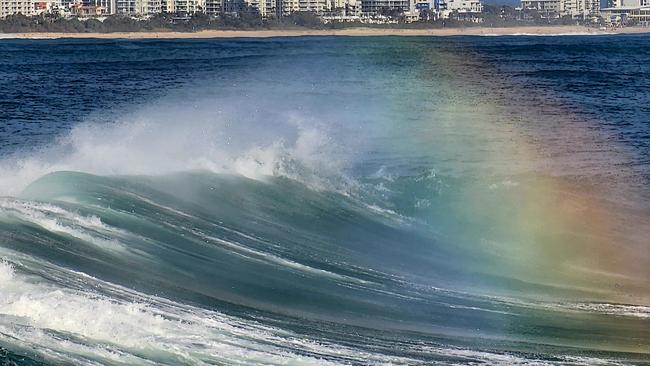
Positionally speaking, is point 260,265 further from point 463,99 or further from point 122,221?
point 463,99

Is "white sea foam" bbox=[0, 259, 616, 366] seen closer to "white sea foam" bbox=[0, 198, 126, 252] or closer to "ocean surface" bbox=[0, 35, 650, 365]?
"ocean surface" bbox=[0, 35, 650, 365]

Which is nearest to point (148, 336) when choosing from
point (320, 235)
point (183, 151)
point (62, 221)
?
point (62, 221)

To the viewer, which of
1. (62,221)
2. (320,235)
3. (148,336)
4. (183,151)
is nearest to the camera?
(148,336)

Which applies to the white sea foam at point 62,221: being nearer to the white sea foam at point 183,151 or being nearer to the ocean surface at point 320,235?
the ocean surface at point 320,235

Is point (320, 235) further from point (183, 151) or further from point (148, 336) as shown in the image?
point (148, 336)

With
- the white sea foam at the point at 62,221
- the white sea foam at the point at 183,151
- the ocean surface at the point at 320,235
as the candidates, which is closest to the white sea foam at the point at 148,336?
the ocean surface at the point at 320,235

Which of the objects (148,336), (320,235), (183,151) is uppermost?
(183,151)

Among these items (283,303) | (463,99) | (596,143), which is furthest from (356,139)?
(283,303)

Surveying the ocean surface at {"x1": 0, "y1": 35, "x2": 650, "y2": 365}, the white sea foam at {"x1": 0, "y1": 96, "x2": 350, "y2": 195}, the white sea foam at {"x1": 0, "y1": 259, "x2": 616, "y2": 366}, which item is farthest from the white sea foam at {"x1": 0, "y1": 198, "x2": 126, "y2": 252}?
the white sea foam at {"x1": 0, "y1": 96, "x2": 350, "y2": 195}
